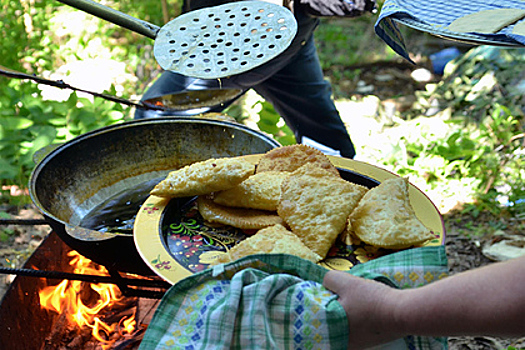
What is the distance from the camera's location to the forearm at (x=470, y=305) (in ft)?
2.18

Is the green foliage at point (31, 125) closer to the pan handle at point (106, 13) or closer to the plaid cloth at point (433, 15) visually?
the pan handle at point (106, 13)

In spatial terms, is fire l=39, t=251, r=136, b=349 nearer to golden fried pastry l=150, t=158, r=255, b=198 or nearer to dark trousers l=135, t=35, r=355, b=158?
golden fried pastry l=150, t=158, r=255, b=198

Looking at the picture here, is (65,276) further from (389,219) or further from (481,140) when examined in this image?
(481,140)

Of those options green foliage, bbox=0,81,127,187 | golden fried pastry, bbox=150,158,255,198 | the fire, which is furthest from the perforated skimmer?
green foliage, bbox=0,81,127,187

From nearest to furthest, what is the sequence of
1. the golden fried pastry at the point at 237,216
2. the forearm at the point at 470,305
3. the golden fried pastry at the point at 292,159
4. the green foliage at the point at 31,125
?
the forearm at the point at 470,305 < the golden fried pastry at the point at 237,216 < the golden fried pastry at the point at 292,159 < the green foliage at the point at 31,125

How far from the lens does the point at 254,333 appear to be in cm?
80

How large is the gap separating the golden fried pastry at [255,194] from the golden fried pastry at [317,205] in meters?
0.03

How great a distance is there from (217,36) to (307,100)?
53.6 inches

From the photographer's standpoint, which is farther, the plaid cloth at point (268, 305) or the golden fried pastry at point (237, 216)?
the golden fried pastry at point (237, 216)

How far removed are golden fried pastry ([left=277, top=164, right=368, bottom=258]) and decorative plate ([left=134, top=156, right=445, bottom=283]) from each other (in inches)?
2.1

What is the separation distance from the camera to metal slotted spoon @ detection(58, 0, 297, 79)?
1224 mm

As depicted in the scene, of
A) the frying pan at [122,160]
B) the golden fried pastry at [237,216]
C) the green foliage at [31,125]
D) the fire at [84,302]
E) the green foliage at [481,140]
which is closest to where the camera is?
the golden fried pastry at [237,216]

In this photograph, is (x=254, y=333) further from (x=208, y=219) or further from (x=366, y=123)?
(x=366, y=123)

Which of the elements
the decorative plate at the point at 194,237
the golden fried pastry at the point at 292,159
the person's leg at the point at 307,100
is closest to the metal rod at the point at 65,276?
the decorative plate at the point at 194,237
